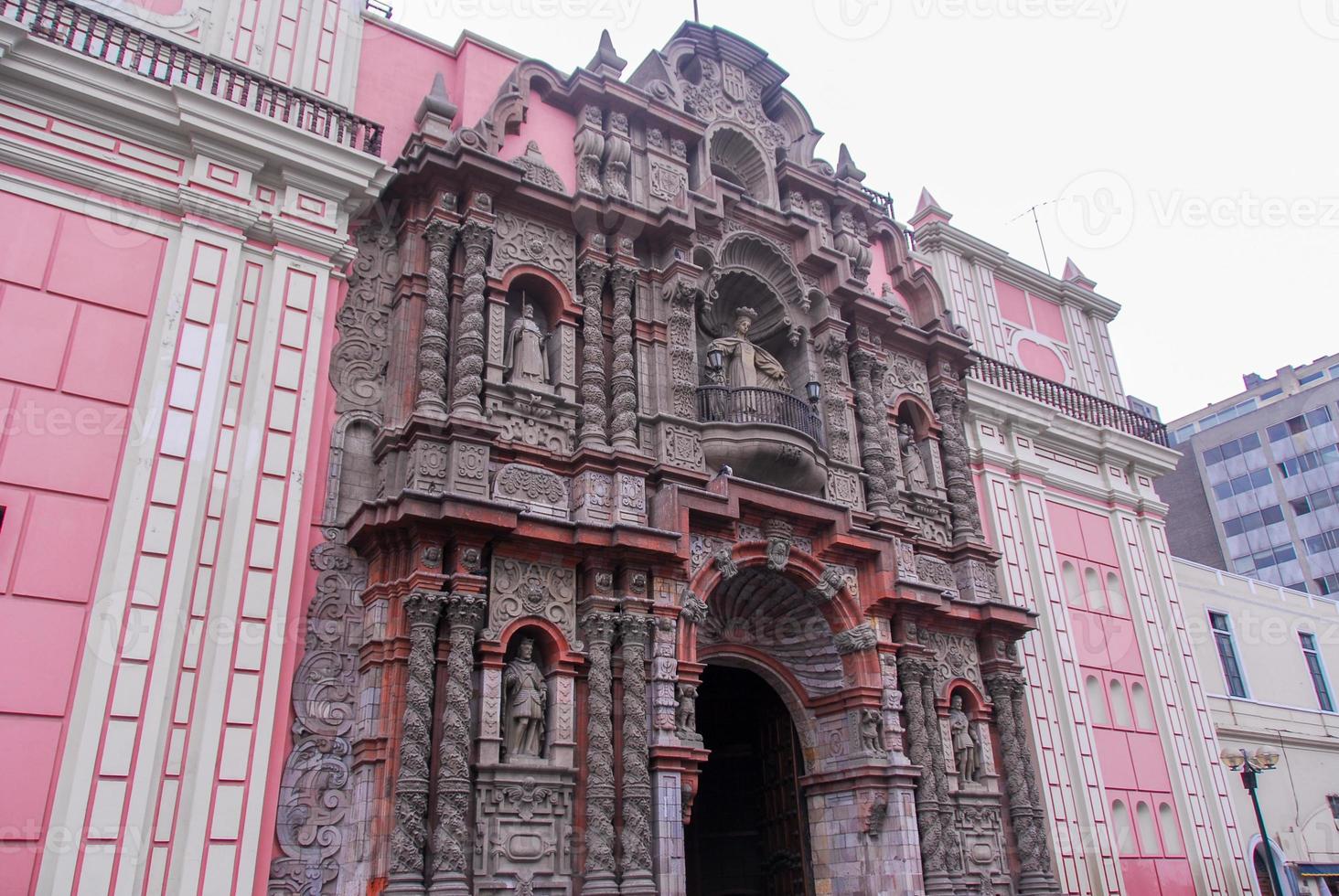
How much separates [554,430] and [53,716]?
603 centimetres

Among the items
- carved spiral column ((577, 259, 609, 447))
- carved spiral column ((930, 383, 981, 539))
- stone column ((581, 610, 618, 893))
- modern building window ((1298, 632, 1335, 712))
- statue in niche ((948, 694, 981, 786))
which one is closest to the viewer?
stone column ((581, 610, 618, 893))

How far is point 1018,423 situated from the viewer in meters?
19.4

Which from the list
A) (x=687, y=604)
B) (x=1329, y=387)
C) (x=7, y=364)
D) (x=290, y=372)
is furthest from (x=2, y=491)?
(x=1329, y=387)

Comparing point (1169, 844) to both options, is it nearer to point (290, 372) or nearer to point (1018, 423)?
point (1018, 423)

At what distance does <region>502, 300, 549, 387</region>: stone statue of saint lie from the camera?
13.0m

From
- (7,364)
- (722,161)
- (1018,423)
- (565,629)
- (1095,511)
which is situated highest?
(722,161)

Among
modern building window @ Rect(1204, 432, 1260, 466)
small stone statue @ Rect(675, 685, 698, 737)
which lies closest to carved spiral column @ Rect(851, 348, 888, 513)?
small stone statue @ Rect(675, 685, 698, 737)

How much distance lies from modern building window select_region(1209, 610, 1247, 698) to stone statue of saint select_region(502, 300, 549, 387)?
16.0 metres

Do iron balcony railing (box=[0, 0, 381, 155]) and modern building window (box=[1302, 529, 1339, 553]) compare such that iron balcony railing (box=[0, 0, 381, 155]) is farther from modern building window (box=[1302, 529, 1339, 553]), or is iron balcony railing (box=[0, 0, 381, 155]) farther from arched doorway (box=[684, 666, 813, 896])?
modern building window (box=[1302, 529, 1339, 553])

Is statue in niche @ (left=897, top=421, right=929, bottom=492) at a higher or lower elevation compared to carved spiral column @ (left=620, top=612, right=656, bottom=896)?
higher

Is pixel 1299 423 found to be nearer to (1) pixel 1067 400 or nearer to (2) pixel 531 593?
(1) pixel 1067 400

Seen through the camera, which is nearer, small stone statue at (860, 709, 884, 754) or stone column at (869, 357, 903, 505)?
small stone statue at (860, 709, 884, 754)

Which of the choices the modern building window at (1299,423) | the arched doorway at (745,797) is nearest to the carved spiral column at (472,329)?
the arched doorway at (745,797)

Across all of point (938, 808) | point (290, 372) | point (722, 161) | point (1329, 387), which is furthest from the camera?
point (1329, 387)
